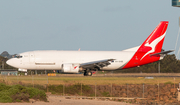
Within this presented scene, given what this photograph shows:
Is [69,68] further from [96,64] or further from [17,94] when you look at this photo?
[17,94]

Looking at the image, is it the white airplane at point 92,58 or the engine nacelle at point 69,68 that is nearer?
the engine nacelle at point 69,68

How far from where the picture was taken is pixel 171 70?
63.8 meters

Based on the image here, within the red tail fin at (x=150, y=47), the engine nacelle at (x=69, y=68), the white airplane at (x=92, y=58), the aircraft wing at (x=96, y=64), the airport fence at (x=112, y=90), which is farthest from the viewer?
the red tail fin at (x=150, y=47)

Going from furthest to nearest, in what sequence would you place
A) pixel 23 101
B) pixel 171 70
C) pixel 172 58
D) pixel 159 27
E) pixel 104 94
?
pixel 172 58 < pixel 171 70 < pixel 159 27 < pixel 104 94 < pixel 23 101

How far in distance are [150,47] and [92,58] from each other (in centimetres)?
899

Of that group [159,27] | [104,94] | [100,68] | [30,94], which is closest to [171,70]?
[159,27]

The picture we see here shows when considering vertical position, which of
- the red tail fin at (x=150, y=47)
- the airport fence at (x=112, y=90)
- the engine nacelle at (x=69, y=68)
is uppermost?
the red tail fin at (x=150, y=47)

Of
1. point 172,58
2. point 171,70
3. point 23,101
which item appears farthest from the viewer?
point 172,58

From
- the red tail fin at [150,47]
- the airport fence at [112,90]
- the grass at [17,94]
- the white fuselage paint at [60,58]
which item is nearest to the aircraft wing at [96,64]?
the white fuselage paint at [60,58]

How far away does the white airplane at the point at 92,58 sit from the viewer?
43.9 meters

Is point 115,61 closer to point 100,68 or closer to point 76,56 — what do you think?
point 100,68

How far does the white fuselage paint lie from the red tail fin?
0.97 m

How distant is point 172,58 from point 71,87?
5979 centimetres

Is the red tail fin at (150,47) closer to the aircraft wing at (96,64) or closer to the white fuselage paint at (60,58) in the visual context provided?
the white fuselage paint at (60,58)
